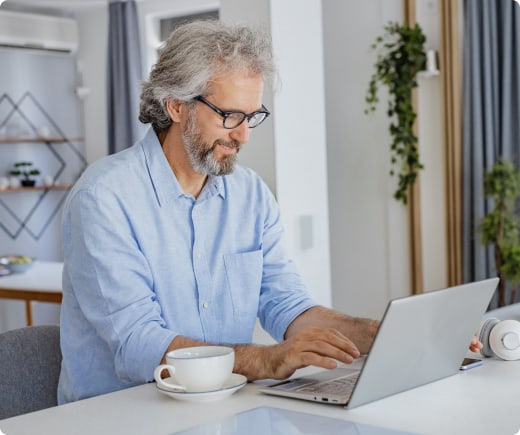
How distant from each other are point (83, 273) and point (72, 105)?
5.46 meters

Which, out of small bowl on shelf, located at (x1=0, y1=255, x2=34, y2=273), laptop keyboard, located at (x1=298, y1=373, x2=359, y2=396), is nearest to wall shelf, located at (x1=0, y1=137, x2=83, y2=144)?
small bowl on shelf, located at (x1=0, y1=255, x2=34, y2=273)

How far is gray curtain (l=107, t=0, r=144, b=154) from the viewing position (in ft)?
21.4

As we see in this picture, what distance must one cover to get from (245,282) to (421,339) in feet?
1.97

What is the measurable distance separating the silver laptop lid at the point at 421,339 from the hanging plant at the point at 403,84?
3.45 meters

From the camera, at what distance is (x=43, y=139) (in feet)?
22.0

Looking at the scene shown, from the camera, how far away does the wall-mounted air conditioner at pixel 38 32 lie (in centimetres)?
652

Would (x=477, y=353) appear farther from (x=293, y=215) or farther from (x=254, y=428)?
(x=293, y=215)

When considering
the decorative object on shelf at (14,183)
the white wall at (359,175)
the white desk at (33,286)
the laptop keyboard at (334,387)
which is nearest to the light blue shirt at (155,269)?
the laptop keyboard at (334,387)

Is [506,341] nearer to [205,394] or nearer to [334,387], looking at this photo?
[334,387]

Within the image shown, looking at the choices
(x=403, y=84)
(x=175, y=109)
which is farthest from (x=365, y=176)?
(x=175, y=109)

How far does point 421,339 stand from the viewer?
1593mm

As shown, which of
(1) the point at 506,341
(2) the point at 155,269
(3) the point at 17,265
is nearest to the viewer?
(1) the point at 506,341

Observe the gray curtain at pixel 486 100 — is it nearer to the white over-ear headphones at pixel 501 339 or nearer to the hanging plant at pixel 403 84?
the hanging plant at pixel 403 84

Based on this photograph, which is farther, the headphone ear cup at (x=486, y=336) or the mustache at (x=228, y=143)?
the mustache at (x=228, y=143)
